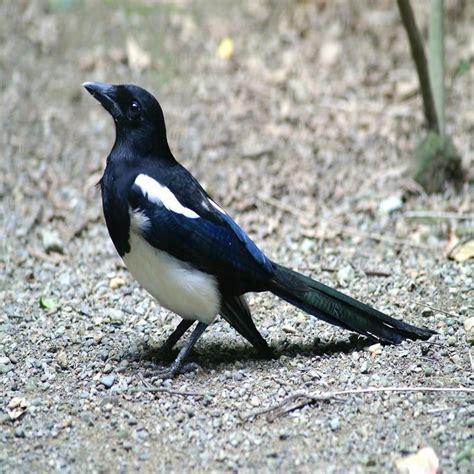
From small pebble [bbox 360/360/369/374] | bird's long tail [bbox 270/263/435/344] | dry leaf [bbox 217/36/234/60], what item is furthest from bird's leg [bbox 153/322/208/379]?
dry leaf [bbox 217/36/234/60]

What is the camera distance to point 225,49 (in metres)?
7.64

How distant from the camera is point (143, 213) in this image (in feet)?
12.3

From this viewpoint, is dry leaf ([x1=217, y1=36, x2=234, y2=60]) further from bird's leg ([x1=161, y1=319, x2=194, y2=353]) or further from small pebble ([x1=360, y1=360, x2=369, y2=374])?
small pebble ([x1=360, y1=360, x2=369, y2=374])

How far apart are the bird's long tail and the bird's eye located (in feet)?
3.18

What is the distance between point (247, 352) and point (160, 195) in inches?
37.0

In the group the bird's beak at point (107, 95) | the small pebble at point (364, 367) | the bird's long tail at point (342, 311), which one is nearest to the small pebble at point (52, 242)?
the bird's beak at point (107, 95)

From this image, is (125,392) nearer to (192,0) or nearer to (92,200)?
(92,200)

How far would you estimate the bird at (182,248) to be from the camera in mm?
3797

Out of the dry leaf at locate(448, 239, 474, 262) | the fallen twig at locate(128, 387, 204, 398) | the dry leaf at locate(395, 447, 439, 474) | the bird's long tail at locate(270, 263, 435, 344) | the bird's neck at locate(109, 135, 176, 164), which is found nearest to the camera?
the dry leaf at locate(395, 447, 439, 474)

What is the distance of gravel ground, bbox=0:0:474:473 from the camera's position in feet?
11.1

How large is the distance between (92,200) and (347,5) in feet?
10.6

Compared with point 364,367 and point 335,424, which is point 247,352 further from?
point 335,424

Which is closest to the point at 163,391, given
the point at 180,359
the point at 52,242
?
the point at 180,359

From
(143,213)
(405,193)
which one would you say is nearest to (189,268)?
(143,213)
